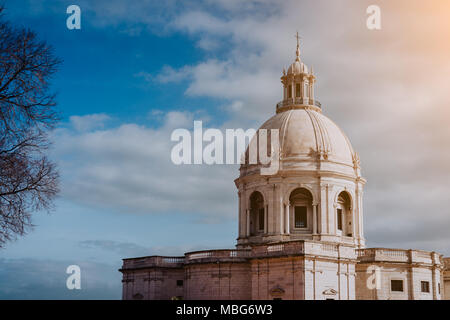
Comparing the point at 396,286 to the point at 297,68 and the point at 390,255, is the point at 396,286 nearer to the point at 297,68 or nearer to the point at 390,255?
the point at 390,255

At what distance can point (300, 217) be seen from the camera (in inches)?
2173

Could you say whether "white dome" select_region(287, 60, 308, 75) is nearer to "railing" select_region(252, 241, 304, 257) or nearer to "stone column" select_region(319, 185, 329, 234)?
"stone column" select_region(319, 185, 329, 234)

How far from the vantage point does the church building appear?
47.2 metres

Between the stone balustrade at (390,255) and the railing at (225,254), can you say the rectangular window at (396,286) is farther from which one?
the railing at (225,254)

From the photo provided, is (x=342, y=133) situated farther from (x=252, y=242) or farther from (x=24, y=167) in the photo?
(x=24, y=167)

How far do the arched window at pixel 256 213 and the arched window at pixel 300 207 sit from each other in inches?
123

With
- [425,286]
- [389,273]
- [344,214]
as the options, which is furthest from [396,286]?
[344,214]

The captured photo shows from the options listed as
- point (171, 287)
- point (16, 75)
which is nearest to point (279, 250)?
point (171, 287)

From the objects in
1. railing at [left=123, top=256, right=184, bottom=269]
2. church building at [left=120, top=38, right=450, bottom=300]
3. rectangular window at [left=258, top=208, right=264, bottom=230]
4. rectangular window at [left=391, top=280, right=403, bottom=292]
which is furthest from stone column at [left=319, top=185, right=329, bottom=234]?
railing at [left=123, top=256, right=184, bottom=269]

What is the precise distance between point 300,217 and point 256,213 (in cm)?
467

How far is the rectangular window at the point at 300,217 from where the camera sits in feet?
180

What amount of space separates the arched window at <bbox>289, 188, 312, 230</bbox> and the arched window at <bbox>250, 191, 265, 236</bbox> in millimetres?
3135
